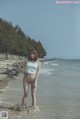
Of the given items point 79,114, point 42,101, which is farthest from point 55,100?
point 79,114

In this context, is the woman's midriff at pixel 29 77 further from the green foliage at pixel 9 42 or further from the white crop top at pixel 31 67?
the green foliage at pixel 9 42

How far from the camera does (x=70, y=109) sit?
1388 centimetres

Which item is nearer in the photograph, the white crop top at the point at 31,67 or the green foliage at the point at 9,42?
the white crop top at the point at 31,67

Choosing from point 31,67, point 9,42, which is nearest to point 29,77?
point 31,67

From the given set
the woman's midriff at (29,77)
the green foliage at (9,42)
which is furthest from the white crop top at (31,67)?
the green foliage at (9,42)

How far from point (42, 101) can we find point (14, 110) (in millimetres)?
3361

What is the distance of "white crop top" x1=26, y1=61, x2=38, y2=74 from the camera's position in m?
12.8

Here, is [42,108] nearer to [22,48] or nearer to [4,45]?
[4,45]

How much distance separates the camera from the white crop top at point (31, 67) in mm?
12828

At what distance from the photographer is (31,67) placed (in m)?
12.8

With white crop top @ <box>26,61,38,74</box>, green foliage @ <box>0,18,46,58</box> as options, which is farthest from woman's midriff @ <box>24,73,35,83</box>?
green foliage @ <box>0,18,46,58</box>

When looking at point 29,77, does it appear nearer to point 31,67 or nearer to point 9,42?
point 31,67

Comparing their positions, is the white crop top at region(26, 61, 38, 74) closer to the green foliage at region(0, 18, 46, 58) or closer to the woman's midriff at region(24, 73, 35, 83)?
the woman's midriff at region(24, 73, 35, 83)

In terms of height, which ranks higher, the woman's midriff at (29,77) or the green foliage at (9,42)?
the green foliage at (9,42)
